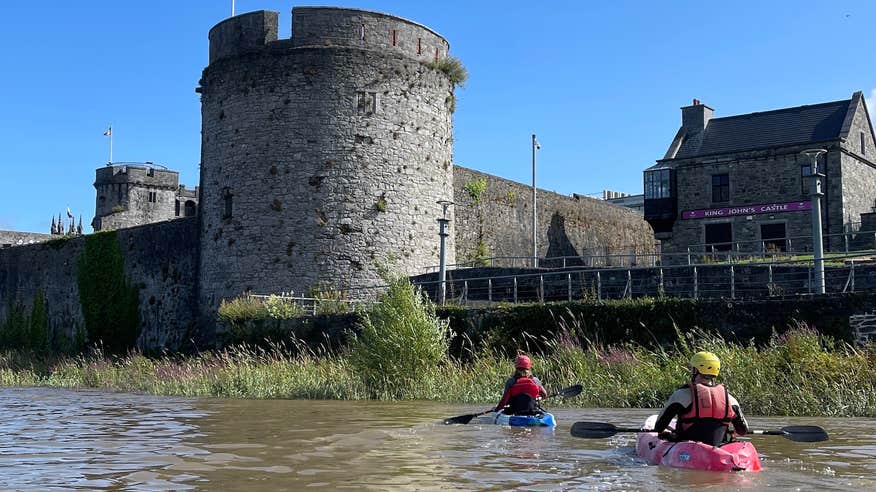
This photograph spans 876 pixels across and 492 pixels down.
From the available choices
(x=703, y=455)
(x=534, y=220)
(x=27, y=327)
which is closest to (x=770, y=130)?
(x=534, y=220)

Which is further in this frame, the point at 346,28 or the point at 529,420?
the point at 346,28

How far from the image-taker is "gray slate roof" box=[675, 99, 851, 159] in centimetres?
3481

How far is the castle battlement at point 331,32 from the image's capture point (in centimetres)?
2669

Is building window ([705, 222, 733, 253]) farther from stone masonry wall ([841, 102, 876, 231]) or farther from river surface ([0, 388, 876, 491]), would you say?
river surface ([0, 388, 876, 491])

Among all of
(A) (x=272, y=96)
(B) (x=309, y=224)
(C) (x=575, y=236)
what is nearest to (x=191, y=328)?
(B) (x=309, y=224)

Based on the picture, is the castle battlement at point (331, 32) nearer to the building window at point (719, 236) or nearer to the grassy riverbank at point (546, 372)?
the grassy riverbank at point (546, 372)

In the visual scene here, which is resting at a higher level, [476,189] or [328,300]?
[476,189]

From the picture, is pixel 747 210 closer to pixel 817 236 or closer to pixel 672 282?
pixel 672 282

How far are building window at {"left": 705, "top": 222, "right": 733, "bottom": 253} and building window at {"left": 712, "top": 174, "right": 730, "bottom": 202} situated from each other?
95 centimetres

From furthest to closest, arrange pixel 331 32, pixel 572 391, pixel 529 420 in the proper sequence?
pixel 331 32, pixel 572 391, pixel 529 420

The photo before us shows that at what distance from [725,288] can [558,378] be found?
7526 millimetres

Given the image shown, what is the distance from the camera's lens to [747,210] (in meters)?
34.9

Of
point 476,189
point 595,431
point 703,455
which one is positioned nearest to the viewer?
point 703,455

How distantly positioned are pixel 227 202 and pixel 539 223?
15.2 meters
